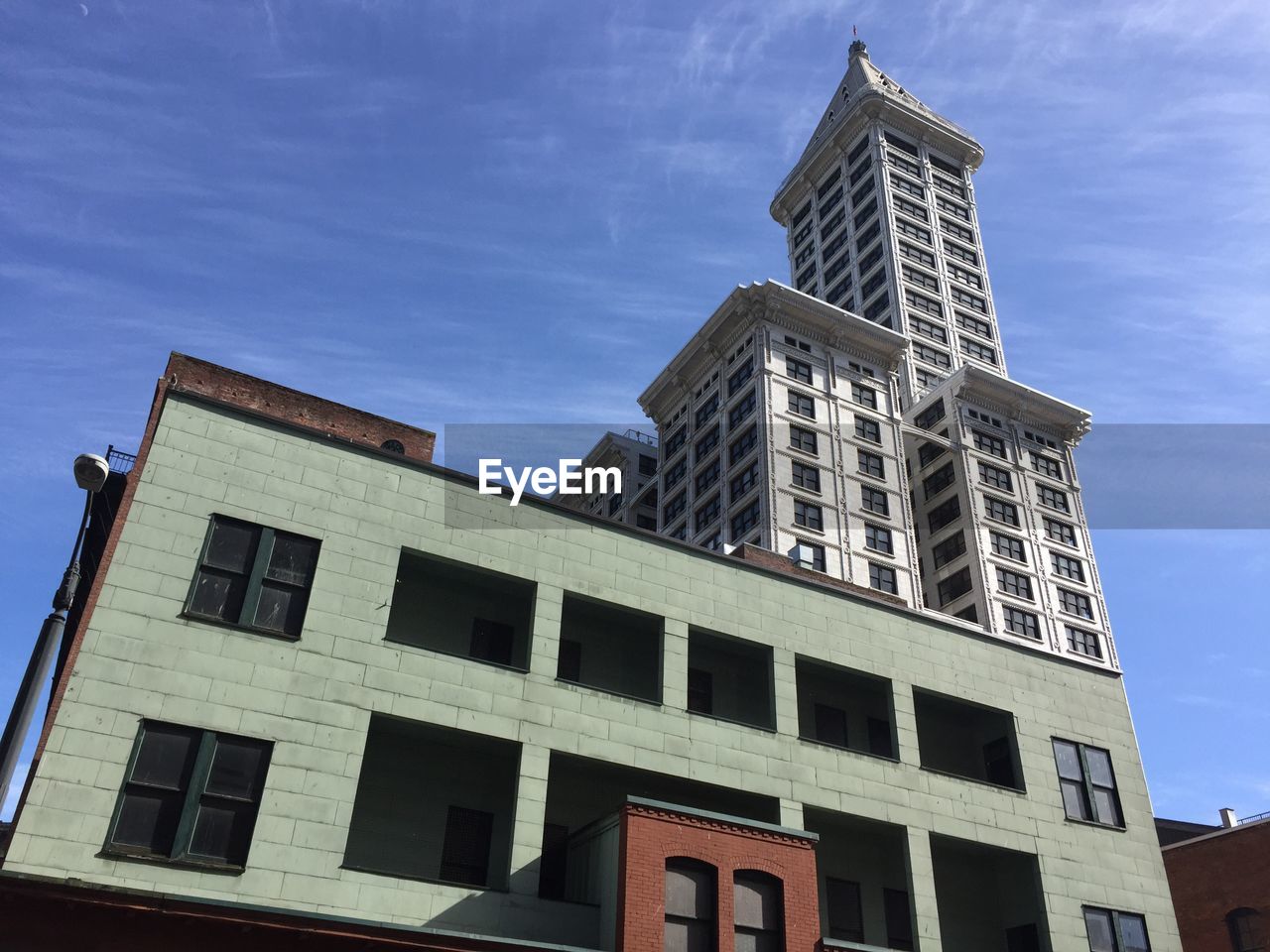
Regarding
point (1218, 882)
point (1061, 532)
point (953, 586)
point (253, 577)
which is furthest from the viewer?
point (1061, 532)

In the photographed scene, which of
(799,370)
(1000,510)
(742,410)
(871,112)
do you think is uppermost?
(871,112)

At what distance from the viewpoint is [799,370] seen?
276ft

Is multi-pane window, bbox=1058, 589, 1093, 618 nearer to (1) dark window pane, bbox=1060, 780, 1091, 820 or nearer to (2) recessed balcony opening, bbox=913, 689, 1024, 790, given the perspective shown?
(2) recessed balcony opening, bbox=913, 689, 1024, 790

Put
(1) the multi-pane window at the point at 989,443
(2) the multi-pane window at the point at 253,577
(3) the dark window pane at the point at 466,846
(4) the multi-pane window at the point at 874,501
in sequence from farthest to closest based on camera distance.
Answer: (1) the multi-pane window at the point at 989,443
(4) the multi-pane window at the point at 874,501
(3) the dark window pane at the point at 466,846
(2) the multi-pane window at the point at 253,577

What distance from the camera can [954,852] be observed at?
98.3ft

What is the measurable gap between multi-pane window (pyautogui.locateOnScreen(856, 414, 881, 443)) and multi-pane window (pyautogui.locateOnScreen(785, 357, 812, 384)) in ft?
17.1

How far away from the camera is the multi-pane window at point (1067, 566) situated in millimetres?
86062

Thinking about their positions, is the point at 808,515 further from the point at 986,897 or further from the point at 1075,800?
the point at 986,897

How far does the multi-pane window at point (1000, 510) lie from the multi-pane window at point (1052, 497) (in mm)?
4129

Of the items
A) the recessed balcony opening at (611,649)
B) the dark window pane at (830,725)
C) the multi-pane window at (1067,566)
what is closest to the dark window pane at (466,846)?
the recessed balcony opening at (611,649)

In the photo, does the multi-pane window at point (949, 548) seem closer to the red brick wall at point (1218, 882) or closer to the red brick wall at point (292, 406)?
the red brick wall at point (1218, 882)

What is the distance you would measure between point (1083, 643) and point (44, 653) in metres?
80.7

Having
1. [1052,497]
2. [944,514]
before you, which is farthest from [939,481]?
[1052,497]

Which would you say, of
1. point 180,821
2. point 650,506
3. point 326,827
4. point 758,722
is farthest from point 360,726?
point 650,506
